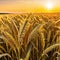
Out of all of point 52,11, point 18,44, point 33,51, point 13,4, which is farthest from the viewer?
point 13,4

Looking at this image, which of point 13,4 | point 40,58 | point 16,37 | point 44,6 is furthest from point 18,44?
point 13,4

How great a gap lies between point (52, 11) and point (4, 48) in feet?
3.51

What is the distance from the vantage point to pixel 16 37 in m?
0.85

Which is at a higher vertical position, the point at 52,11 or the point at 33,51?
the point at 52,11

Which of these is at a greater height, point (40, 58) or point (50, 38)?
point (50, 38)

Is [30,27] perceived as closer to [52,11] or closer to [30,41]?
[30,41]

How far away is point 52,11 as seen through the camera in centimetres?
192

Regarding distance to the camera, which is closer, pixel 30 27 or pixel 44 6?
pixel 30 27

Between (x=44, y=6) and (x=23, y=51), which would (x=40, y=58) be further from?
(x=44, y=6)

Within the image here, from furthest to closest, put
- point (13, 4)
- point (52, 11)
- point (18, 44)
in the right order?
point (13, 4), point (52, 11), point (18, 44)

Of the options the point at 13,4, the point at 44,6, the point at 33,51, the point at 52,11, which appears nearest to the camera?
the point at 33,51

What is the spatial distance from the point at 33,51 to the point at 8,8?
1.36 meters

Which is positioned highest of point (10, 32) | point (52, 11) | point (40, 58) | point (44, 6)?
point (44, 6)

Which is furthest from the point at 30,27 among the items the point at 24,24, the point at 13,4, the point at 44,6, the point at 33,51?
the point at 13,4
